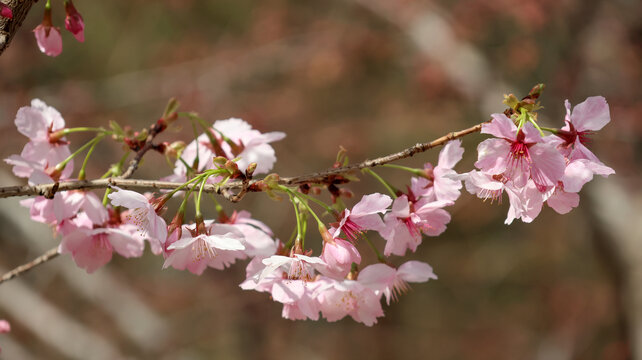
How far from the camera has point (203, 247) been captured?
40.3 inches

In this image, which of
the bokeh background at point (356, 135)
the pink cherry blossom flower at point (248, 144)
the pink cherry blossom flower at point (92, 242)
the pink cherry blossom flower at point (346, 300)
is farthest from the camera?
the bokeh background at point (356, 135)

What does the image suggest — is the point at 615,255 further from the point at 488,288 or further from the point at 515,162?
the point at 488,288

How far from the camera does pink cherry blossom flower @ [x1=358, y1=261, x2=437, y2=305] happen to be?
1.03m

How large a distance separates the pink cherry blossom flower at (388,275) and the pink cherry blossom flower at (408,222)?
3cm

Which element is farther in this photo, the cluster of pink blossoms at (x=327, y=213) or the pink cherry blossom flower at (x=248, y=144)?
the pink cherry blossom flower at (x=248, y=144)

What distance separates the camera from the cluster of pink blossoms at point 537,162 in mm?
894

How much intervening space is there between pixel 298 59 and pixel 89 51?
2546 mm

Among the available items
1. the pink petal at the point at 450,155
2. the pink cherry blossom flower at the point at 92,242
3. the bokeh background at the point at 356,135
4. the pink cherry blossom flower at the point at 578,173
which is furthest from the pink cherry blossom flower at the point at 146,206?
the bokeh background at the point at 356,135

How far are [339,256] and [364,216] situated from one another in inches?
3.2

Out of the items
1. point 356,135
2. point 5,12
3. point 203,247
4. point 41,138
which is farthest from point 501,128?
point 356,135

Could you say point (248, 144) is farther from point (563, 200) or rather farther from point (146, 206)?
point (563, 200)

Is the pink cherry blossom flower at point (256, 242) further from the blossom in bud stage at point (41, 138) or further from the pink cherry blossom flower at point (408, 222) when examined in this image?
the blossom in bud stage at point (41, 138)

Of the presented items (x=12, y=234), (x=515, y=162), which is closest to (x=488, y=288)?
(x=12, y=234)

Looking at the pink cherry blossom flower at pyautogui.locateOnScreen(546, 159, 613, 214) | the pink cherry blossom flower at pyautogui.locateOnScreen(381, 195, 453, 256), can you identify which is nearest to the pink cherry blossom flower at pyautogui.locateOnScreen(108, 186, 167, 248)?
the pink cherry blossom flower at pyautogui.locateOnScreen(381, 195, 453, 256)
